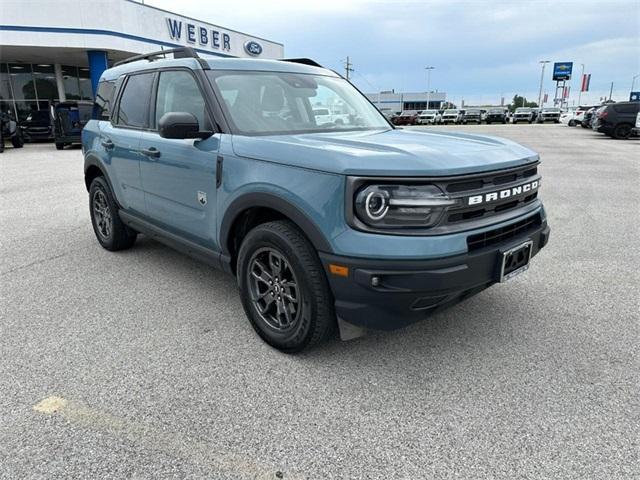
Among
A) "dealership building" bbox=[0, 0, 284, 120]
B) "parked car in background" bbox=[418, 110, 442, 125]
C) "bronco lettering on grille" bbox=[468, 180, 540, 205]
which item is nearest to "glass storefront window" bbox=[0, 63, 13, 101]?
"dealership building" bbox=[0, 0, 284, 120]

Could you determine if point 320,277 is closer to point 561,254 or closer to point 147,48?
point 561,254

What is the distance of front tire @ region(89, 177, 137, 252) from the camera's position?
15.9 feet

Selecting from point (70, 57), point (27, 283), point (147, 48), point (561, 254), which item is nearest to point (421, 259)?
point (561, 254)

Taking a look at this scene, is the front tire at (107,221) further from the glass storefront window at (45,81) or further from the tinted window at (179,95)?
the glass storefront window at (45,81)

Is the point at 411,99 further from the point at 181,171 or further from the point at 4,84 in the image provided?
the point at 181,171

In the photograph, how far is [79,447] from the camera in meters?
2.17

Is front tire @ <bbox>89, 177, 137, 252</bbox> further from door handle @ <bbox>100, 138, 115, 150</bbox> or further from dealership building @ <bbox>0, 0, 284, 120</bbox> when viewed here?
dealership building @ <bbox>0, 0, 284, 120</bbox>

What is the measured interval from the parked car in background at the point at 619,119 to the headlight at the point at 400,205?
22.2m

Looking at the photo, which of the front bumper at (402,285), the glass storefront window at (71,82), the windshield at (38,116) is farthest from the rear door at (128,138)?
the glass storefront window at (71,82)

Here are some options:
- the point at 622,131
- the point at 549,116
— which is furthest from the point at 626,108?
the point at 549,116

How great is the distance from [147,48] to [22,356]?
2458 centimetres

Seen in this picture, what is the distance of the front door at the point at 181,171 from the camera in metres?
3.25

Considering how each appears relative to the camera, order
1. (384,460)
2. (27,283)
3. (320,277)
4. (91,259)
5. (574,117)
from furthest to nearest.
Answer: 1. (574,117)
2. (91,259)
3. (27,283)
4. (320,277)
5. (384,460)

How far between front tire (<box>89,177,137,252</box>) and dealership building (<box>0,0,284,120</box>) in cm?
1545
